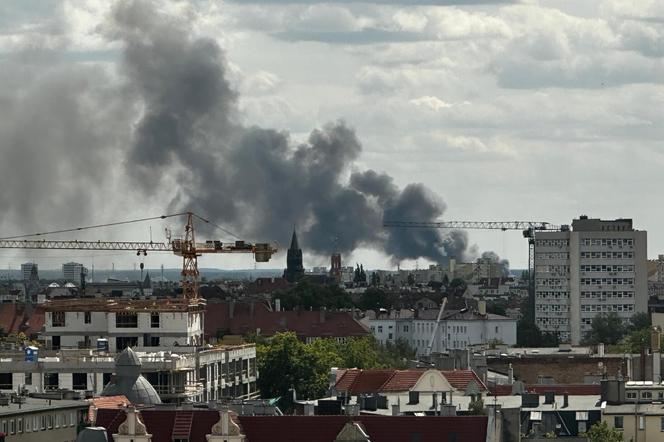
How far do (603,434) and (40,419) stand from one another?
15.1 m

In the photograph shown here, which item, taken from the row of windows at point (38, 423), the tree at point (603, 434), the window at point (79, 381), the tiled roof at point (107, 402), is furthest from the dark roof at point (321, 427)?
the window at point (79, 381)

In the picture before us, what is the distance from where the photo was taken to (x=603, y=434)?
7969 centimetres

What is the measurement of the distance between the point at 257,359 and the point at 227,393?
46.5 feet

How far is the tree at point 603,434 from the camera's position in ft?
259

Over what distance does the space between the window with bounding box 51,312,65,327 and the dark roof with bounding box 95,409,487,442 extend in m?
48.5

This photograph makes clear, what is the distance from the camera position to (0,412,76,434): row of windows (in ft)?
238

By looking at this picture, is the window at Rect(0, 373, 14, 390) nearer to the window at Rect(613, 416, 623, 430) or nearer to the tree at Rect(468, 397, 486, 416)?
the tree at Rect(468, 397, 486, 416)

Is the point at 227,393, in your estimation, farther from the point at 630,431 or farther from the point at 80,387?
the point at 630,431

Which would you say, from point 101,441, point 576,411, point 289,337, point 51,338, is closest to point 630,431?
point 576,411

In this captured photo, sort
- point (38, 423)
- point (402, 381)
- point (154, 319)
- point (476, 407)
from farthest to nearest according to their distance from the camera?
point (154, 319), point (402, 381), point (476, 407), point (38, 423)

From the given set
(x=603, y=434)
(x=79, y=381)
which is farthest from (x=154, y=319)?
(x=603, y=434)

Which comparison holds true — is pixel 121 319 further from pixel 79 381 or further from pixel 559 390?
pixel 559 390

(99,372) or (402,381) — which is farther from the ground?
(99,372)

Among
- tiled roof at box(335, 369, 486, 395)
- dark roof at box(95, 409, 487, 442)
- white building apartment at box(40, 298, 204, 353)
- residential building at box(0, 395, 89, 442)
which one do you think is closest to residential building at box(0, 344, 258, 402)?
tiled roof at box(335, 369, 486, 395)
